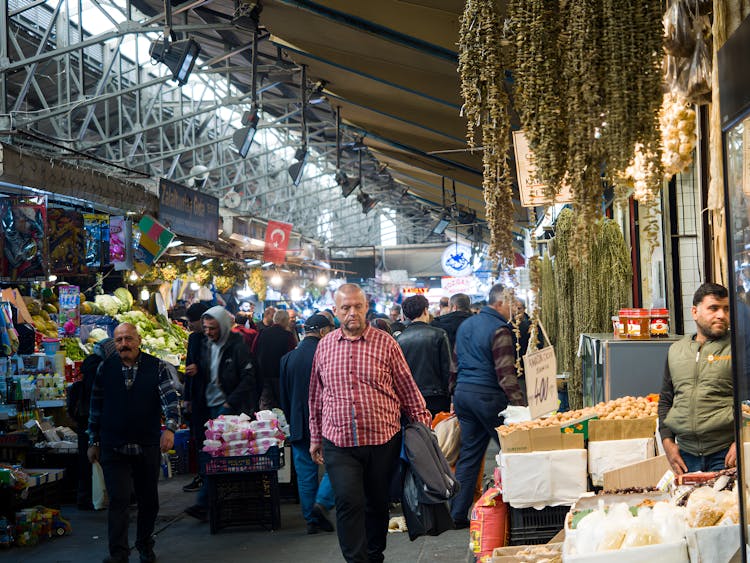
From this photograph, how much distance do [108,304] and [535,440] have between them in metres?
12.1

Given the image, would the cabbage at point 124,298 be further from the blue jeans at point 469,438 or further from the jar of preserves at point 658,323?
the jar of preserves at point 658,323

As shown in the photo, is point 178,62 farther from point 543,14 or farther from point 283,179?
point 283,179

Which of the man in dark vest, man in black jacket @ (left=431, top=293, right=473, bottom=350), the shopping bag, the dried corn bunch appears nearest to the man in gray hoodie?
the shopping bag

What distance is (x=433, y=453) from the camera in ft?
17.5

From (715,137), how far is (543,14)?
4.44 ft

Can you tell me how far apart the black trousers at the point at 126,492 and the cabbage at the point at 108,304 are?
968 cm

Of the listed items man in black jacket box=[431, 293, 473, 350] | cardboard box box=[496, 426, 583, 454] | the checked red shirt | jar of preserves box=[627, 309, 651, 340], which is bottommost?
cardboard box box=[496, 426, 583, 454]

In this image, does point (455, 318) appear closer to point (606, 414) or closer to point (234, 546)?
point (234, 546)

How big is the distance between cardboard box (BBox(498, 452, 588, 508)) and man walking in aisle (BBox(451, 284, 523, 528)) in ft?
4.84

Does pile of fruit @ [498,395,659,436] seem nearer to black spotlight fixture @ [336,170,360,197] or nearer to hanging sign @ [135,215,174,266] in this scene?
hanging sign @ [135,215,174,266]

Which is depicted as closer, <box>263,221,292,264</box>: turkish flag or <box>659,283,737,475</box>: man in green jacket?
<box>659,283,737,475</box>: man in green jacket

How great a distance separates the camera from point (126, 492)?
6.46 metres

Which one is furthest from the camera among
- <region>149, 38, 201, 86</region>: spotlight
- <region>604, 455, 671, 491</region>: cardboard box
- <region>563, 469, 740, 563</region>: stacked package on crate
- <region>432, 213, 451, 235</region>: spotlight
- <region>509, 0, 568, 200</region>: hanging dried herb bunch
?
<region>432, 213, 451, 235</region>: spotlight

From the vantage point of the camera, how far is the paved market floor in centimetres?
675
